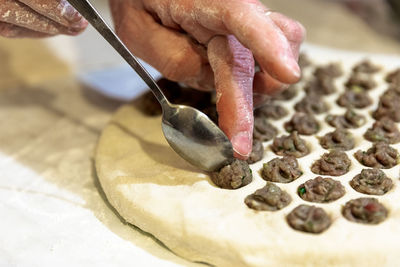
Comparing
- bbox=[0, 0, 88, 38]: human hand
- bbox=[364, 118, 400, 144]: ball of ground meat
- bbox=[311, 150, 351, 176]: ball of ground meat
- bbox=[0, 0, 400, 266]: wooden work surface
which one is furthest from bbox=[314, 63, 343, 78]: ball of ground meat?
bbox=[0, 0, 88, 38]: human hand

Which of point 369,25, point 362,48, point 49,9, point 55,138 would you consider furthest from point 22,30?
point 369,25

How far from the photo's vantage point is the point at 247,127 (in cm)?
176

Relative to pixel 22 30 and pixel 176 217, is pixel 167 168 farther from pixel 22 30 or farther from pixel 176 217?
pixel 22 30

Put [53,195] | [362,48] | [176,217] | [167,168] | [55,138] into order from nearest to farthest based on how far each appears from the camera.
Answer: [176,217] → [167,168] → [53,195] → [55,138] → [362,48]

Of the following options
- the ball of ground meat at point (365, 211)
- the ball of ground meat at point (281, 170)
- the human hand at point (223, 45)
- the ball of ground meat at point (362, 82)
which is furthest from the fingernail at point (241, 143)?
the ball of ground meat at point (362, 82)

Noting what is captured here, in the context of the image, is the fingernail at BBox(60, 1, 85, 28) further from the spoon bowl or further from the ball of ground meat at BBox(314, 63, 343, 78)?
the ball of ground meat at BBox(314, 63, 343, 78)

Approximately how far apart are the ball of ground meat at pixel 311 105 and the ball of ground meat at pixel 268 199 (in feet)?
2.26

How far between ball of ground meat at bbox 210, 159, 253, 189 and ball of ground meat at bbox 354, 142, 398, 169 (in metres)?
0.46

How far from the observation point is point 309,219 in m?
1.59

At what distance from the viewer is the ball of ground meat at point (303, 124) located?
6.98 ft

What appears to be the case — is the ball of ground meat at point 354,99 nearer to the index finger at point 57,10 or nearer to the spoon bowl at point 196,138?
the spoon bowl at point 196,138

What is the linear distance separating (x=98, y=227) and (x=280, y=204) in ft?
2.39

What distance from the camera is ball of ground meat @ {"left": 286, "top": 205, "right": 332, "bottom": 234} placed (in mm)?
1565

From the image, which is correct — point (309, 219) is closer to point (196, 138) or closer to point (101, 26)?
point (196, 138)
